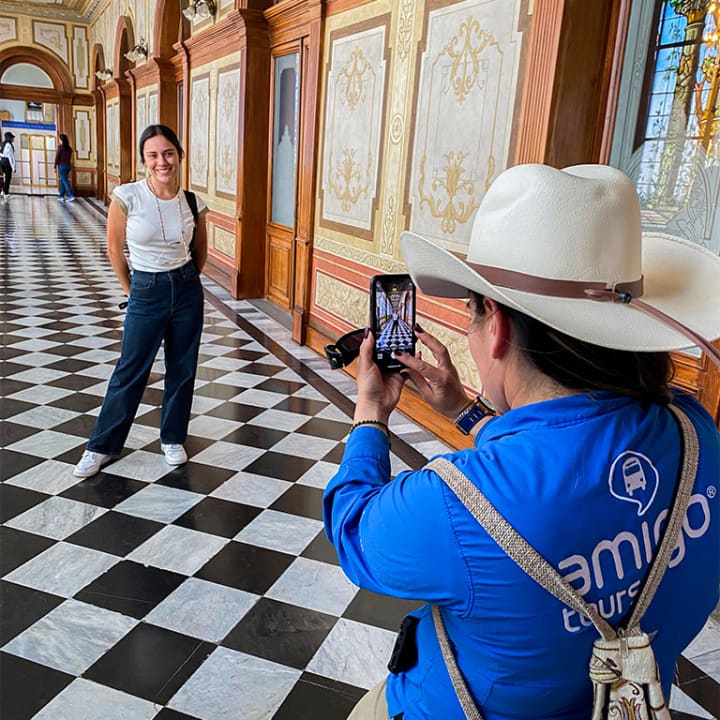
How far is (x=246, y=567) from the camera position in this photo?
104 inches

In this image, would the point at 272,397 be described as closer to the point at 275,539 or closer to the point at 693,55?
the point at 275,539

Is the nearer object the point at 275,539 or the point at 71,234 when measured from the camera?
the point at 275,539

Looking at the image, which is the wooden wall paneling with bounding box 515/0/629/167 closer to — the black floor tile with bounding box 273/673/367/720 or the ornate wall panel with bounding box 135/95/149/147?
the black floor tile with bounding box 273/673/367/720

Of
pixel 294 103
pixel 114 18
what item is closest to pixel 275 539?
pixel 294 103

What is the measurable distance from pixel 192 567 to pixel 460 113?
2.80 m

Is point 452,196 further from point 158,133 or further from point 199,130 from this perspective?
point 199,130

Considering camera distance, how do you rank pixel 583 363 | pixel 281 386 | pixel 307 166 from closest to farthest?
pixel 583 363, pixel 281 386, pixel 307 166

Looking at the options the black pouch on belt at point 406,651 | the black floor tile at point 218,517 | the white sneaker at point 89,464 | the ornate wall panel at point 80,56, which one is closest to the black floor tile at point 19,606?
the black floor tile at point 218,517

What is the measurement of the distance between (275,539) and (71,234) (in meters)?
11.4

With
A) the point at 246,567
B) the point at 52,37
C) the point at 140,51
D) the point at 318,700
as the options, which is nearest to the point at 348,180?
the point at 246,567

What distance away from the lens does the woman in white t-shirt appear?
3.04 metres

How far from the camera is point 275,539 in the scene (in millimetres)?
2865

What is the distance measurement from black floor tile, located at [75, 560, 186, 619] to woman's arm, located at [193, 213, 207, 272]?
146 centimetres

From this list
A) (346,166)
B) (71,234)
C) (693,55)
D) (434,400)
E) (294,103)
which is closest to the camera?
(434,400)
